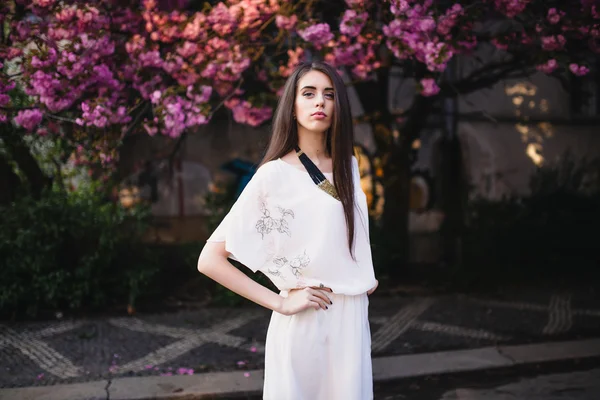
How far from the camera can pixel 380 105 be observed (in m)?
8.28

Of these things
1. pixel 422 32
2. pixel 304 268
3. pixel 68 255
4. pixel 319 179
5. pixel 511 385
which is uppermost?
pixel 422 32

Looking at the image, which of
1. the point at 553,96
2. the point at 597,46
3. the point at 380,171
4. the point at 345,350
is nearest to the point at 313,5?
the point at 597,46

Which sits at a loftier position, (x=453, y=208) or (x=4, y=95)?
(x=4, y=95)

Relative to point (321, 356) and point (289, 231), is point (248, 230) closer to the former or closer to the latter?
point (289, 231)

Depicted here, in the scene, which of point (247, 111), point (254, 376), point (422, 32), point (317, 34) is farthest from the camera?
point (247, 111)

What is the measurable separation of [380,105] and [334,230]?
20.9 ft

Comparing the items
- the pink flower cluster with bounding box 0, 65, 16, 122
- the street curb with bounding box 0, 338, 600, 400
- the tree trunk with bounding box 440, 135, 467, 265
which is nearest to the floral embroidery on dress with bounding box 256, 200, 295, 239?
the street curb with bounding box 0, 338, 600, 400

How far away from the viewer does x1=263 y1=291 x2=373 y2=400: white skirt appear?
2.13 meters

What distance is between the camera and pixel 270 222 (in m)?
2.14

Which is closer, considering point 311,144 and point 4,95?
point 311,144

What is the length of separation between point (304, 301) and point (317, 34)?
3492 millimetres

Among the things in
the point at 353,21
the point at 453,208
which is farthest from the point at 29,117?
the point at 453,208

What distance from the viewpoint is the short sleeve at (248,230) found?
2119 mm

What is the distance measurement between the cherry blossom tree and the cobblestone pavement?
1781 mm
